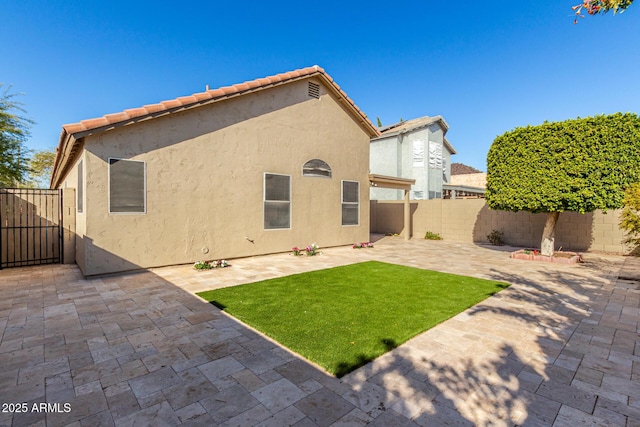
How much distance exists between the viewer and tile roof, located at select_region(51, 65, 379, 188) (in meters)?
6.45

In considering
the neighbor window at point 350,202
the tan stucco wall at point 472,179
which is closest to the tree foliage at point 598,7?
the neighbor window at point 350,202

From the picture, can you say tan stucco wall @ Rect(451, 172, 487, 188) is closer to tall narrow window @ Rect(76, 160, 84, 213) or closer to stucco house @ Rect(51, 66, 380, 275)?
stucco house @ Rect(51, 66, 380, 275)

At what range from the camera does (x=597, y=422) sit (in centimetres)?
226

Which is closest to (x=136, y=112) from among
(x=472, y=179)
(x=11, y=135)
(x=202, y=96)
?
(x=202, y=96)

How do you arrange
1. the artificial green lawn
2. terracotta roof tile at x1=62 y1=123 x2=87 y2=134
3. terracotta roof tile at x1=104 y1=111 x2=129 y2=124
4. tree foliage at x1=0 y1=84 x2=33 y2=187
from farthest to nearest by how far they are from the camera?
1. tree foliage at x1=0 y1=84 x2=33 y2=187
2. terracotta roof tile at x1=104 y1=111 x2=129 y2=124
3. terracotta roof tile at x1=62 y1=123 x2=87 y2=134
4. the artificial green lawn

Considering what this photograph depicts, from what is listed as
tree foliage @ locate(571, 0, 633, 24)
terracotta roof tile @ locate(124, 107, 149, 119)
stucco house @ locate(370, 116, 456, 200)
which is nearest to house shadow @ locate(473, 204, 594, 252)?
stucco house @ locate(370, 116, 456, 200)

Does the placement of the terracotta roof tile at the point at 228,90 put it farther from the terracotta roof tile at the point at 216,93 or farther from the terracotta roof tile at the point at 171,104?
the terracotta roof tile at the point at 171,104

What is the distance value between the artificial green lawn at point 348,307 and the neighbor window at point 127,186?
3431 millimetres

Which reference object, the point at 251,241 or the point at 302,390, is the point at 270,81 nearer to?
the point at 251,241

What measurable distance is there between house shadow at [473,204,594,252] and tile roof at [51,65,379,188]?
946 centimetres

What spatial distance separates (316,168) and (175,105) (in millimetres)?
5266

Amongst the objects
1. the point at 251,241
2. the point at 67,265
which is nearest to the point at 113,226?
the point at 67,265

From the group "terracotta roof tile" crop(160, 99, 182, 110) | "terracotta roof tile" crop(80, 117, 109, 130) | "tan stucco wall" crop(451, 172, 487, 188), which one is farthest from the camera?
"tan stucco wall" crop(451, 172, 487, 188)

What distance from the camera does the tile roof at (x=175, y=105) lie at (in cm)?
645
